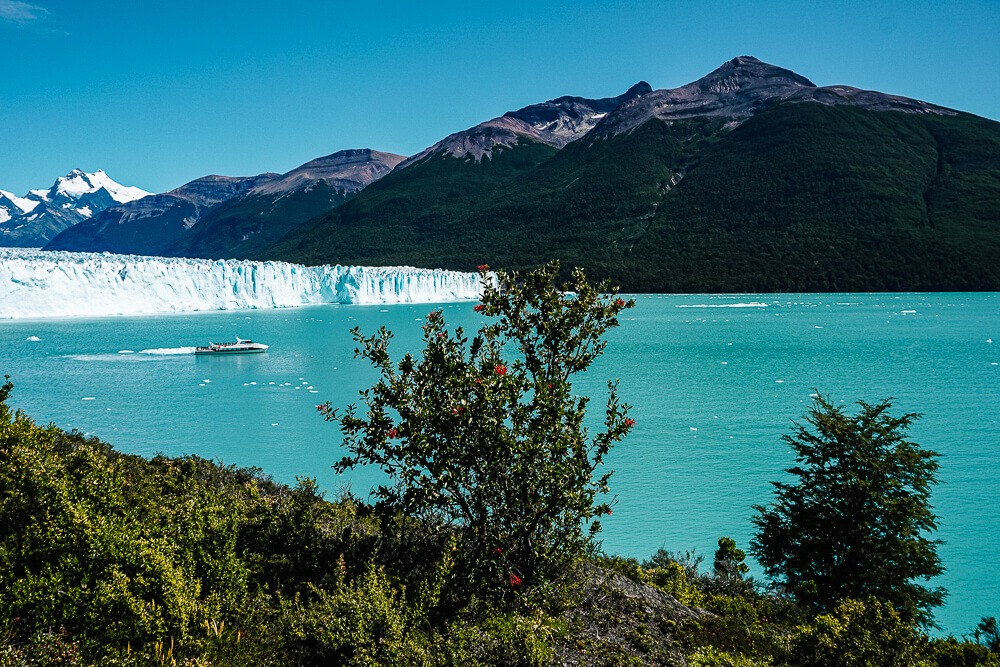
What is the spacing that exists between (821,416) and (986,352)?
37.5m

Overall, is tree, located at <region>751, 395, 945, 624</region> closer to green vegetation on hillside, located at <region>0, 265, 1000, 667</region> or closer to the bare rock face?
green vegetation on hillside, located at <region>0, 265, 1000, 667</region>

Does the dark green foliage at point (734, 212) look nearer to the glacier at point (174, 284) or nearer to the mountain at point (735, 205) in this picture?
the mountain at point (735, 205)

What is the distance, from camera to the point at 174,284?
6612 cm

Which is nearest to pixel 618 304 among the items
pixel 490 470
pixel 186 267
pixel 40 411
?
pixel 490 470

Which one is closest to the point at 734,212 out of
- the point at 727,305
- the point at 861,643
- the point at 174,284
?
the point at 727,305

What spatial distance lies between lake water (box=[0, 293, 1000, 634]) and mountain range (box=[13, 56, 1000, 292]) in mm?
45317

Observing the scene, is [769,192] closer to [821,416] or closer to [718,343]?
[718,343]

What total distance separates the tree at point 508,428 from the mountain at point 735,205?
3668 inches

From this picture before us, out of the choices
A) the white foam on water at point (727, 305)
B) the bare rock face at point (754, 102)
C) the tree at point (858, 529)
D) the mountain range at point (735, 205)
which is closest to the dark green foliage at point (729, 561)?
the tree at point (858, 529)

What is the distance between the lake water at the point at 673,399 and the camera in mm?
14297

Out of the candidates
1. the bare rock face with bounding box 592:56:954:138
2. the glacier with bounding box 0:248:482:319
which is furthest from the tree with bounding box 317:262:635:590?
the bare rock face with bounding box 592:56:954:138

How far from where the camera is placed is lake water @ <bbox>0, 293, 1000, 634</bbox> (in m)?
14.3

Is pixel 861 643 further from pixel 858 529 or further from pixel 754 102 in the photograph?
pixel 754 102

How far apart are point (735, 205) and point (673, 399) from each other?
108468mm
